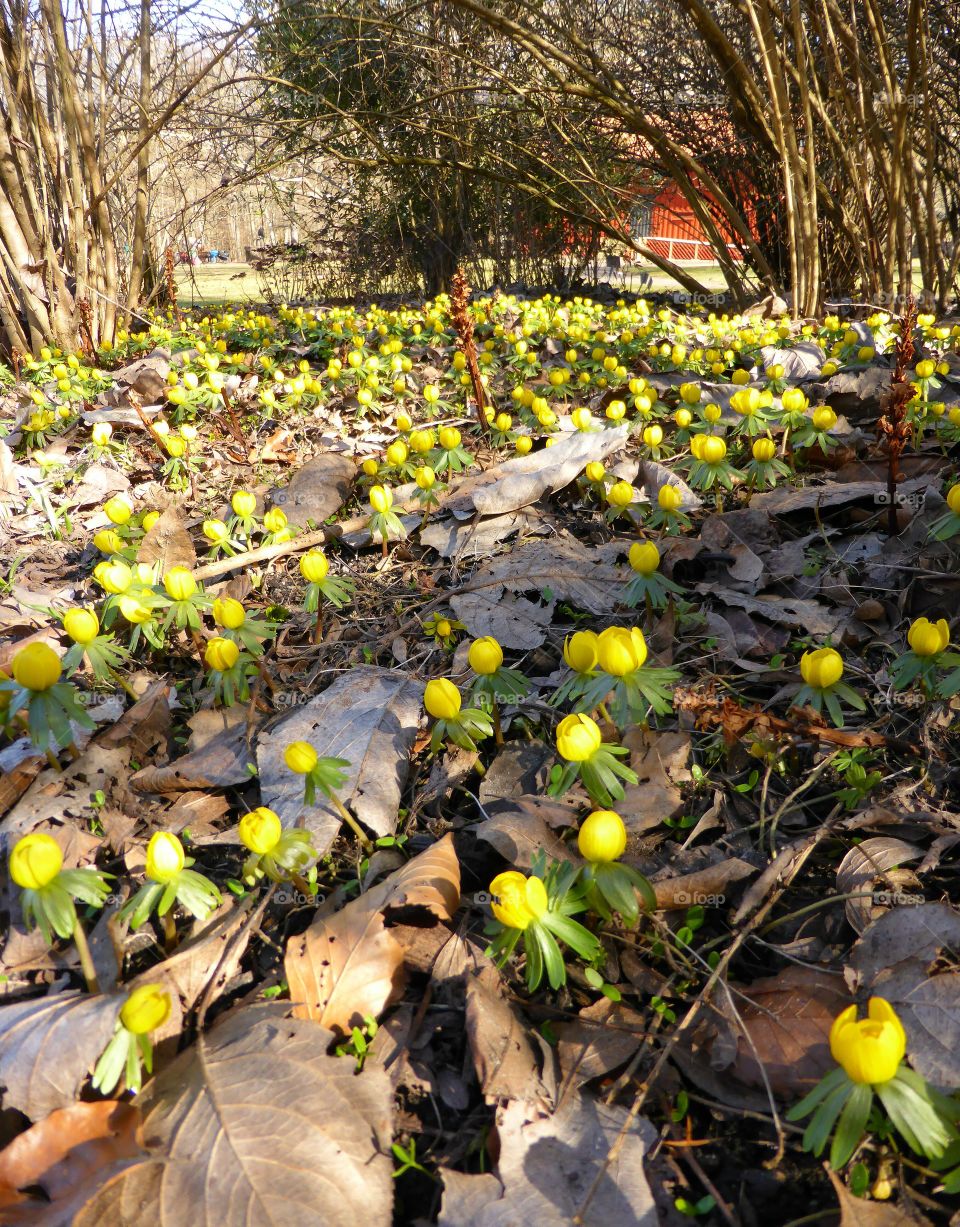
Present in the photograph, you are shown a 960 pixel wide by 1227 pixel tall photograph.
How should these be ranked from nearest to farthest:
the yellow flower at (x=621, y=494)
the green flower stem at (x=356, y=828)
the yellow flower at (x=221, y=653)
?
the green flower stem at (x=356, y=828)
the yellow flower at (x=221, y=653)
the yellow flower at (x=621, y=494)

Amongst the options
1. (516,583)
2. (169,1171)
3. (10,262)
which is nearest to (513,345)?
(516,583)

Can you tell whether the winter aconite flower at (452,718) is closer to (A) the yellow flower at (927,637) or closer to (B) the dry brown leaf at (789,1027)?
(B) the dry brown leaf at (789,1027)

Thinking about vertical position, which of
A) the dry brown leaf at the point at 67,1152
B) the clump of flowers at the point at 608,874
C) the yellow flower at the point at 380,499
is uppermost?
the yellow flower at the point at 380,499

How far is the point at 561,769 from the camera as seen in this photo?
4.85 ft

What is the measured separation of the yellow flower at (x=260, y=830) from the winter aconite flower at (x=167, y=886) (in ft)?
0.37

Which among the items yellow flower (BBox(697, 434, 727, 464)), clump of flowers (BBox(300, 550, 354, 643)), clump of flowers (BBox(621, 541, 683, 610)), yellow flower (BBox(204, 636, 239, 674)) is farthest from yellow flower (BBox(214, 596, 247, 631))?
yellow flower (BBox(697, 434, 727, 464))

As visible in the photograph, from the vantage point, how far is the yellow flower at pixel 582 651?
1.53 m

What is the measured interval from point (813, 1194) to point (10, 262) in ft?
23.2

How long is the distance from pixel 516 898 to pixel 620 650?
522 millimetres

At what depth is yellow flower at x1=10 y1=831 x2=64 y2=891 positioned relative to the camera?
1232mm

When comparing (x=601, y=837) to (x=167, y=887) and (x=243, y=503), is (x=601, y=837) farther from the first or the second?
(x=243, y=503)

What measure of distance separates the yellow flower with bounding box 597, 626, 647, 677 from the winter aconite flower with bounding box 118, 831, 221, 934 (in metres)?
0.82

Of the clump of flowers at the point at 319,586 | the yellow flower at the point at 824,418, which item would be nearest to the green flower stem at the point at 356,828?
the clump of flowers at the point at 319,586

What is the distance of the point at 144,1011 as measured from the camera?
3.67 feet
